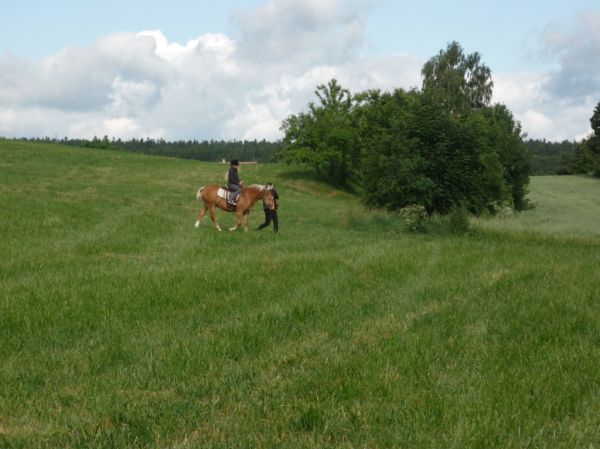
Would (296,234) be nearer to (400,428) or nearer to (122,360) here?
(122,360)

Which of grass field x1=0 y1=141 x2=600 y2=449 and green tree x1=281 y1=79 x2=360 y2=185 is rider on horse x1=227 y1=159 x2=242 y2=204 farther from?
green tree x1=281 y1=79 x2=360 y2=185

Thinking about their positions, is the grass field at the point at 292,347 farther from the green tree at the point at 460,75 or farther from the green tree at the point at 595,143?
the green tree at the point at 595,143

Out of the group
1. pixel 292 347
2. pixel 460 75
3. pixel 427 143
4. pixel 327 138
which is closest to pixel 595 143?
pixel 460 75

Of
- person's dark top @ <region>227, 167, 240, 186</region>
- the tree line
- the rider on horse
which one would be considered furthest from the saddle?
the tree line

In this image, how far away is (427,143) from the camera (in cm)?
3123

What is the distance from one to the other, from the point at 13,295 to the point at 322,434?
6.65 metres

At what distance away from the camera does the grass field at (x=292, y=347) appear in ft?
15.9

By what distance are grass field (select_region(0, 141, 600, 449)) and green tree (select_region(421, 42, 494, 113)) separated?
146 feet

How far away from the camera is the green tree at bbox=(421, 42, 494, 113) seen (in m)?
57.6

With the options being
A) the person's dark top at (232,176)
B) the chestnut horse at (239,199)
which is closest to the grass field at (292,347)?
the chestnut horse at (239,199)

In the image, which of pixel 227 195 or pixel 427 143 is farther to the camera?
pixel 427 143

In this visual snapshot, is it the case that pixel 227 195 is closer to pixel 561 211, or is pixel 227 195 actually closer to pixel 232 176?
pixel 232 176

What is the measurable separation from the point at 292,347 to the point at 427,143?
84.4 ft

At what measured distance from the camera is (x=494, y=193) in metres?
35.8
